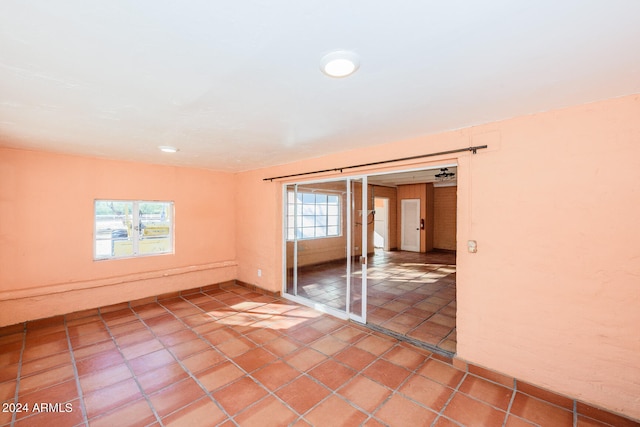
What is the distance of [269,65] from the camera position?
142 cm

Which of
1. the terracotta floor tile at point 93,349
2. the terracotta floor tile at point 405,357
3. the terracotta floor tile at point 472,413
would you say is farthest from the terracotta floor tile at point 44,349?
the terracotta floor tile at point 472,413

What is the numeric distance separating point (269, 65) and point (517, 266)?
2442mm

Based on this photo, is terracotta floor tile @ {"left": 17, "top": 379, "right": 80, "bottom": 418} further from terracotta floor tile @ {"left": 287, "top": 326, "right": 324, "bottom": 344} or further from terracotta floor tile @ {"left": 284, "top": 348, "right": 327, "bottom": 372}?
terracotta floor tile @ {"left": 287, "top": 326, "right": 324, "bottom": 344}

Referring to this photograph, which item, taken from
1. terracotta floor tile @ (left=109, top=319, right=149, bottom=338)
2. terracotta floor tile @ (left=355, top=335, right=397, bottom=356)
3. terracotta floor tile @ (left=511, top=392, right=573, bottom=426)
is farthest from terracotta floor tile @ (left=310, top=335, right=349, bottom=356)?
terracotta floor tile @ (left=109, top=319, right=149, bottom=338)

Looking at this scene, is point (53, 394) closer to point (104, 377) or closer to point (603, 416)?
point (104, 377)

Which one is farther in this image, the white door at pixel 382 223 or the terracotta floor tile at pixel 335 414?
the white door at pixel 382 223

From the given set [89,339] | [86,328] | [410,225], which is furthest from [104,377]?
[410,225]

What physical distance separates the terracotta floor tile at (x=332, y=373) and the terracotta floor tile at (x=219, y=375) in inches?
28.1

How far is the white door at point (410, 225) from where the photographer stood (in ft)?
29.9

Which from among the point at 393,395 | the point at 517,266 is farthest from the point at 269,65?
the point at 393,395

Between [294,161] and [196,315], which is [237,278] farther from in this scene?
[294,161]

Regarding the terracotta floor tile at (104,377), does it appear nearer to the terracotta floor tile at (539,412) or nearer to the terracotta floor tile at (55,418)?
the terracotta floor tile at (55,418)

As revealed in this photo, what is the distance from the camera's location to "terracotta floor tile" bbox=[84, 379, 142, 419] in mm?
2051

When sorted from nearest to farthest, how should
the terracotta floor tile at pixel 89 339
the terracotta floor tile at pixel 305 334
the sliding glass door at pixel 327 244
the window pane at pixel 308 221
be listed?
the terracotta floor tile at pixel 89 339 < the terracotta floor tile at pixel 305 334 < the sliding glass door at pixel 327 244 < the window pane at pixel 308 221
